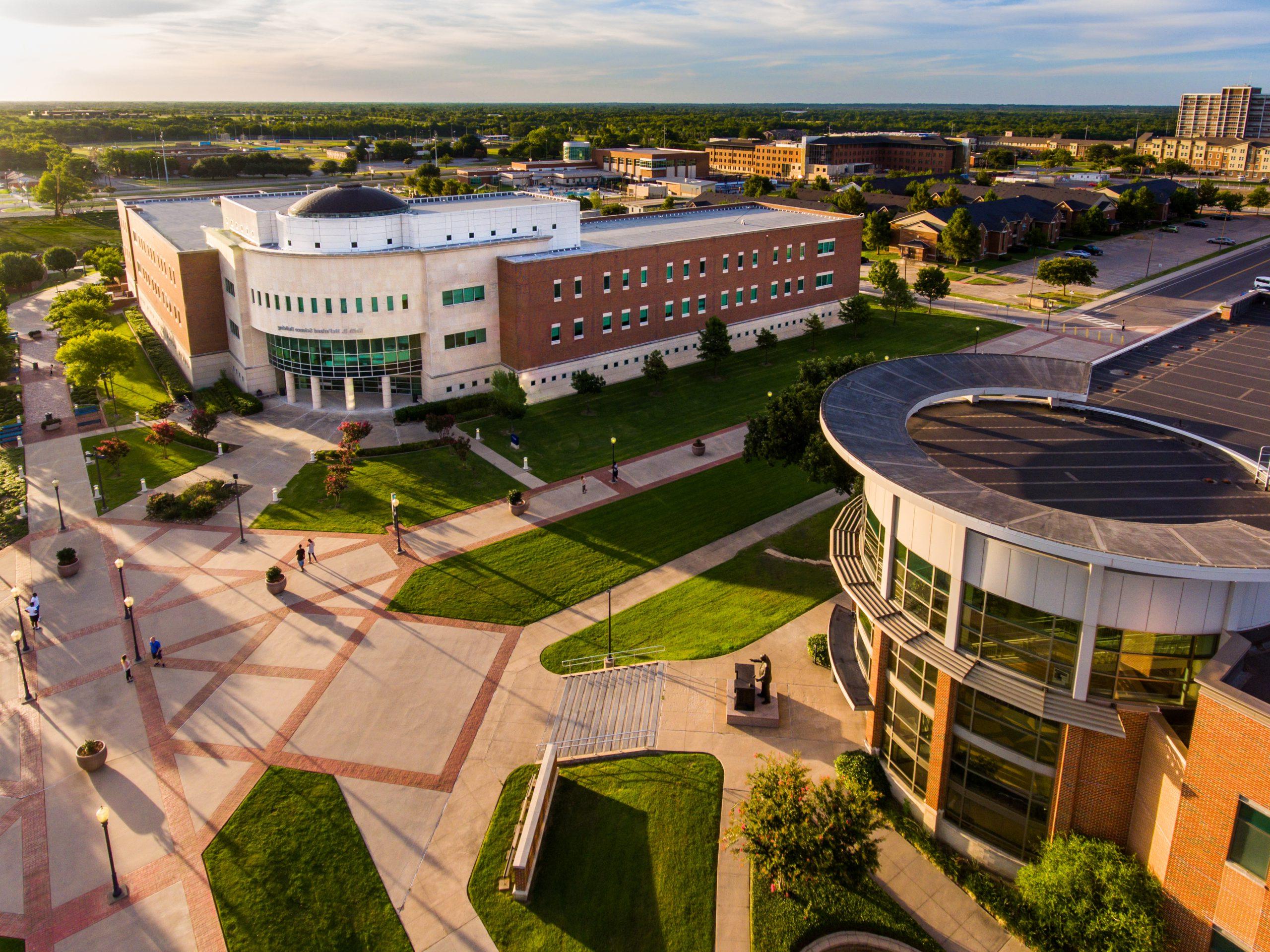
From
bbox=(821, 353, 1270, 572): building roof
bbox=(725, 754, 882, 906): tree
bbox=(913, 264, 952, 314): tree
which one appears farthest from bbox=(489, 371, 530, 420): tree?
bbox=(913, 264, 952, 314): tree

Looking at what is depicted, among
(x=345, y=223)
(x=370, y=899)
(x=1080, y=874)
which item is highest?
(x=345, y=223)

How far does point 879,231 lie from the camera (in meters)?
113

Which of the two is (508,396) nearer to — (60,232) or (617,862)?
(617,862)

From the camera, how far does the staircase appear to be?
29.7 metres

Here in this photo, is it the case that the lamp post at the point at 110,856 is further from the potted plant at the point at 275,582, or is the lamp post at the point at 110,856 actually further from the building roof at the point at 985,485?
the building roof at the point at 985,485

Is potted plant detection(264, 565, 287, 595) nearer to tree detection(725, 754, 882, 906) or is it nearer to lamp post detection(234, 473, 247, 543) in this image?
lamp post detection(234, 473, 247, 543)

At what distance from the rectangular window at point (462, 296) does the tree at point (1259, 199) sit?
6430 inches

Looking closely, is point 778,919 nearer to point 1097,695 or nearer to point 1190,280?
point 1097,695

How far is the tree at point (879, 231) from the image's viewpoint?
113 metres

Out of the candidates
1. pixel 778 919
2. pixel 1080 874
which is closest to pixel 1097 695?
pixel 1080 874

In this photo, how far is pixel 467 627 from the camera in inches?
1423

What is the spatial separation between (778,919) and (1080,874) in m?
7.63

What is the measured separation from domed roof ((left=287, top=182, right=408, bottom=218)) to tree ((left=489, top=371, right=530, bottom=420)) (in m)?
14.8

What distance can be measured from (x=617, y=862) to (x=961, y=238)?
98821mm
